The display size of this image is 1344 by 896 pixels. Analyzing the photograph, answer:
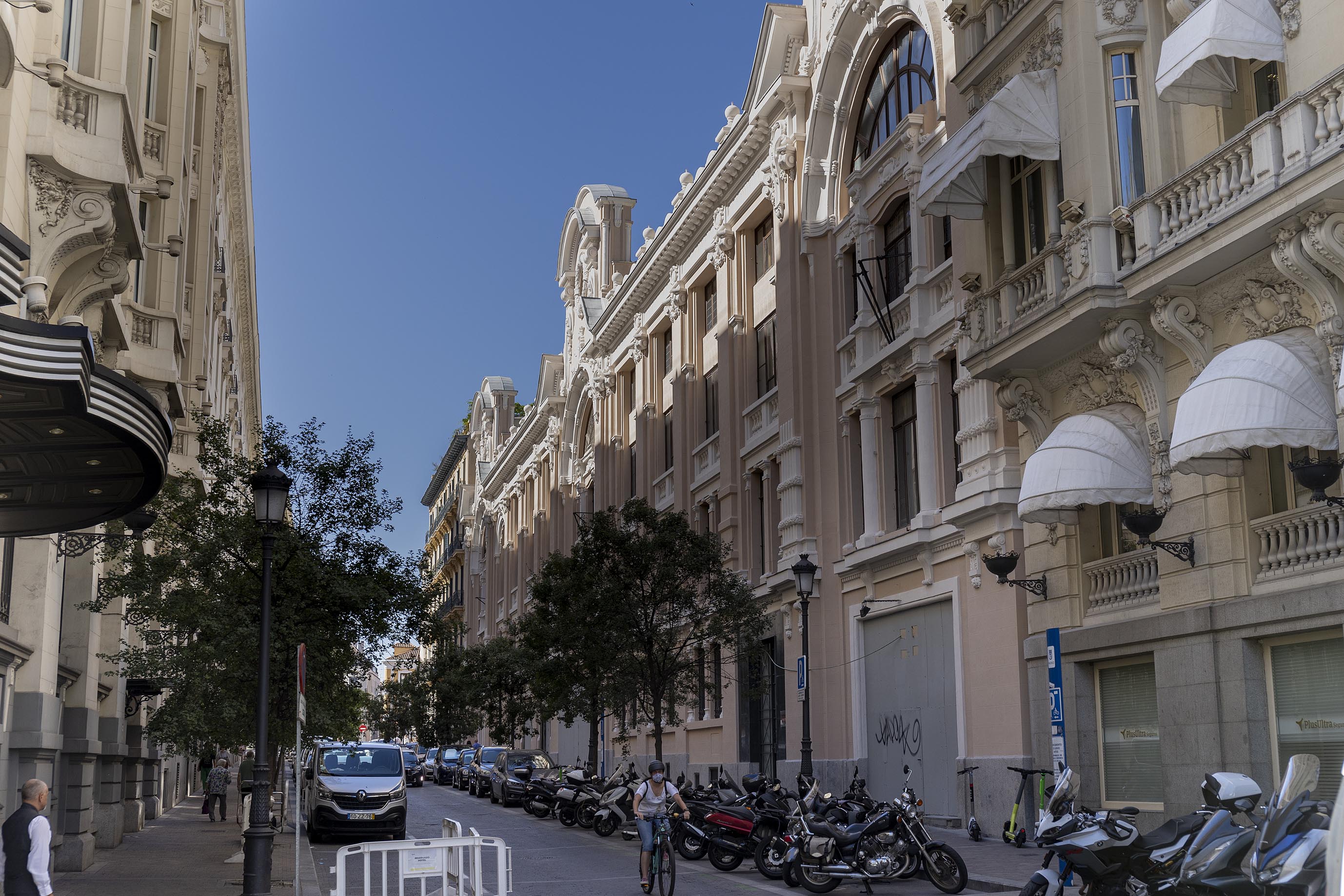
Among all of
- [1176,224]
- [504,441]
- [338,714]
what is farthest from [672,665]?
[504,441]

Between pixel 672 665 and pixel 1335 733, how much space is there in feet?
60.5

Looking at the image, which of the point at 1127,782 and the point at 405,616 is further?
the point at 405,616

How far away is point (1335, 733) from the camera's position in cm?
1517

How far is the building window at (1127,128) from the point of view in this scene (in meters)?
19.0

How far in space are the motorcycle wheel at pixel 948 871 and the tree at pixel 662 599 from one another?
14.7 meters

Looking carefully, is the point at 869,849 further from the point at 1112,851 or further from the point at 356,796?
the point at 356,796

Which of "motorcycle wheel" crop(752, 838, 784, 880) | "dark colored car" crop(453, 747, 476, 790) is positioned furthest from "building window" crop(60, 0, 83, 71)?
"dark colored car" crop(453, 747, 476, 790)

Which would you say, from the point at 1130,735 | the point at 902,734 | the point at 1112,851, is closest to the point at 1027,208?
the point at 1130,735

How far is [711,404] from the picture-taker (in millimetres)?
→ 42219

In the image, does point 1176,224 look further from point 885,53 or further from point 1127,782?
point 885,53

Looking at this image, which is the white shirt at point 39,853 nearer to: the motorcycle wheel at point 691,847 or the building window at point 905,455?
the motorcycle wheel at point 691,847

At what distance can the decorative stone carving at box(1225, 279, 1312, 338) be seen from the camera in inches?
620

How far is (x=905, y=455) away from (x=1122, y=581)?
9.50 metres

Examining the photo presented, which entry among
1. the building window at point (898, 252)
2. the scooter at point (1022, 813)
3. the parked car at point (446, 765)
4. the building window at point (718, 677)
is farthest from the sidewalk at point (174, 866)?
the parked car at point (446, 765)
